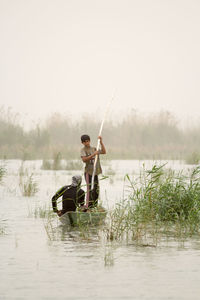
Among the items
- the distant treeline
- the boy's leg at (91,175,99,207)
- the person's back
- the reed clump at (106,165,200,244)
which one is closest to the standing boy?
the boy's leg at (91,175,99,207)

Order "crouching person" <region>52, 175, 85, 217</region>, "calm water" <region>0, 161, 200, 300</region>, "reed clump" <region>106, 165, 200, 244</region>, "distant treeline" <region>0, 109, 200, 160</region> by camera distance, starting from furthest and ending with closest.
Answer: "distant treeline" <region>0, 109, 200, 160</region> < "crouching person" <region>52, 175, 85, 217</region> < "reed clump" <region>106, 165, 200, 244</region> < "calm water" <region>0, 161, 200, 300</region>

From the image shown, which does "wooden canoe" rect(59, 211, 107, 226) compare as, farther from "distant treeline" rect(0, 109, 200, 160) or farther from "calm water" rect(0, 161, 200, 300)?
"distant treeline" rect(0, 109, 200, 160)

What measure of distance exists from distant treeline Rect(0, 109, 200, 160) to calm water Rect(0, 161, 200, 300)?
24505 millimetres

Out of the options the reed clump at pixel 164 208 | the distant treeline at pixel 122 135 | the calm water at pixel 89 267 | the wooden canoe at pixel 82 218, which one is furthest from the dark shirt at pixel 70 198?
the distant treeline at pixel 122 135

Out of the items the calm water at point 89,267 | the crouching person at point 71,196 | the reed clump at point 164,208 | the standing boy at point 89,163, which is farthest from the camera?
the standing boy at point 89,163

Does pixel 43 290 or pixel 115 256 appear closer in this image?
pixel 43 290

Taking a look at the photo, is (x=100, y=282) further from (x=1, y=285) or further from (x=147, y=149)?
(x=147, y=149)

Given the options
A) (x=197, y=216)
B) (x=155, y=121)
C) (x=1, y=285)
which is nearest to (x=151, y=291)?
(x=1, y=285)

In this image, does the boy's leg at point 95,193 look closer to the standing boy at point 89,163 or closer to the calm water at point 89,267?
the standing boy at point 89,163

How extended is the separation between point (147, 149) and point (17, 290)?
30810 millimetres

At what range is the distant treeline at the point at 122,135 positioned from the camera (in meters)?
33.7

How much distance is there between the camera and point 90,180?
10.0 m

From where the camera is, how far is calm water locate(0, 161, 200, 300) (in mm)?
5406

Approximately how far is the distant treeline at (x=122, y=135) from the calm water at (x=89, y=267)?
80.4 ft
